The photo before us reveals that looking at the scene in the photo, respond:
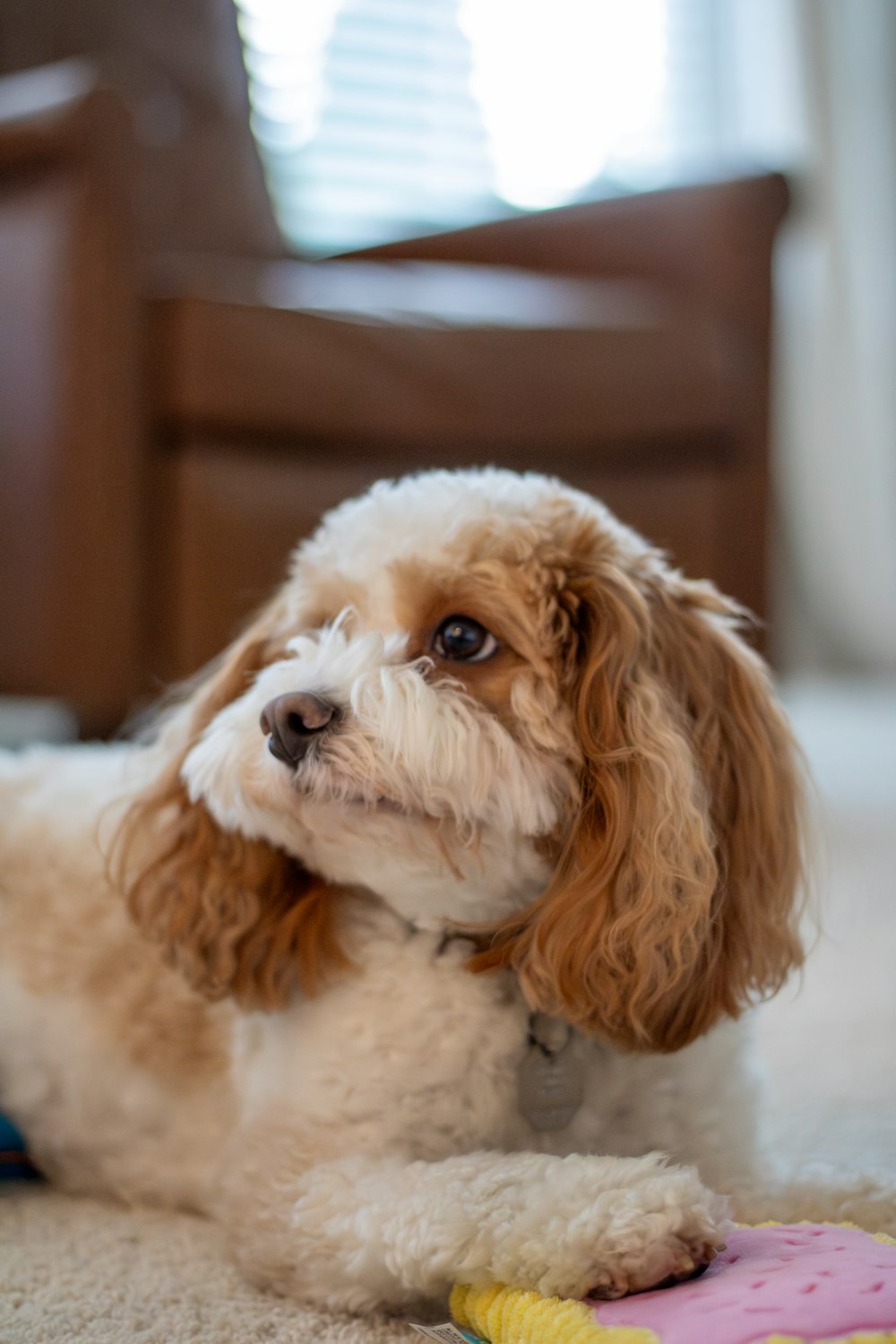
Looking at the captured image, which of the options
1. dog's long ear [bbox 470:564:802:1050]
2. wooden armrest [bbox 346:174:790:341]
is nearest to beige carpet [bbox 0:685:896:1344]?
dog's long ear [bbox 470:564:802:1050]

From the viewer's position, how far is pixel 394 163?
438 centimetres

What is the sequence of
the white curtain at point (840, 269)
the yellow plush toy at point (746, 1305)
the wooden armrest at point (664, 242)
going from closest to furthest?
the yellow plush toy at point (746, 1305), the wooden armrest at point (664, 242), the white curtain at point (840, 269)

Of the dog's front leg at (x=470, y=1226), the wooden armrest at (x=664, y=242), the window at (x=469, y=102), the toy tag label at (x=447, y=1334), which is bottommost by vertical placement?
the toy tag label at (x=447, y=1334)

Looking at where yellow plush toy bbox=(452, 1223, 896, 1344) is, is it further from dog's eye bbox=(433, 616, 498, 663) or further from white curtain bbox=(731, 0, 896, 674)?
white curtain bbox=(731, 0, 896, 674)

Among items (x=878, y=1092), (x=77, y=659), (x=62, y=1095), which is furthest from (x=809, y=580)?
(x=62, y=1095)

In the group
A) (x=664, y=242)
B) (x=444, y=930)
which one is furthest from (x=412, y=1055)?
(x=664, y=242)

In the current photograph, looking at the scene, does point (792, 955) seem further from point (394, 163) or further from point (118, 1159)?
point (394, 163)

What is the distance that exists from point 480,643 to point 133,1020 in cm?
48

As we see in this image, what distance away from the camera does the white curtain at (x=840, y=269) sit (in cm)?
451

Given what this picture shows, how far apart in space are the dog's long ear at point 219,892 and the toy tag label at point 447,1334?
0.29m

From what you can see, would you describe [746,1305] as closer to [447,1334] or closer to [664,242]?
[447,1334]

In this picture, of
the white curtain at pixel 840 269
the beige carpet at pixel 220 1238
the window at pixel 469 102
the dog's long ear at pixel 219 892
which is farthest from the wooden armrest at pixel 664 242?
the dog's long ear at pixel 219 892

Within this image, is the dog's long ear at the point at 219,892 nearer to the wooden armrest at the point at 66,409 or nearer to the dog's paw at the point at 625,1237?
the dog's paw at the point at 625,1237

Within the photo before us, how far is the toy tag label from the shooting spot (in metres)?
0.85
